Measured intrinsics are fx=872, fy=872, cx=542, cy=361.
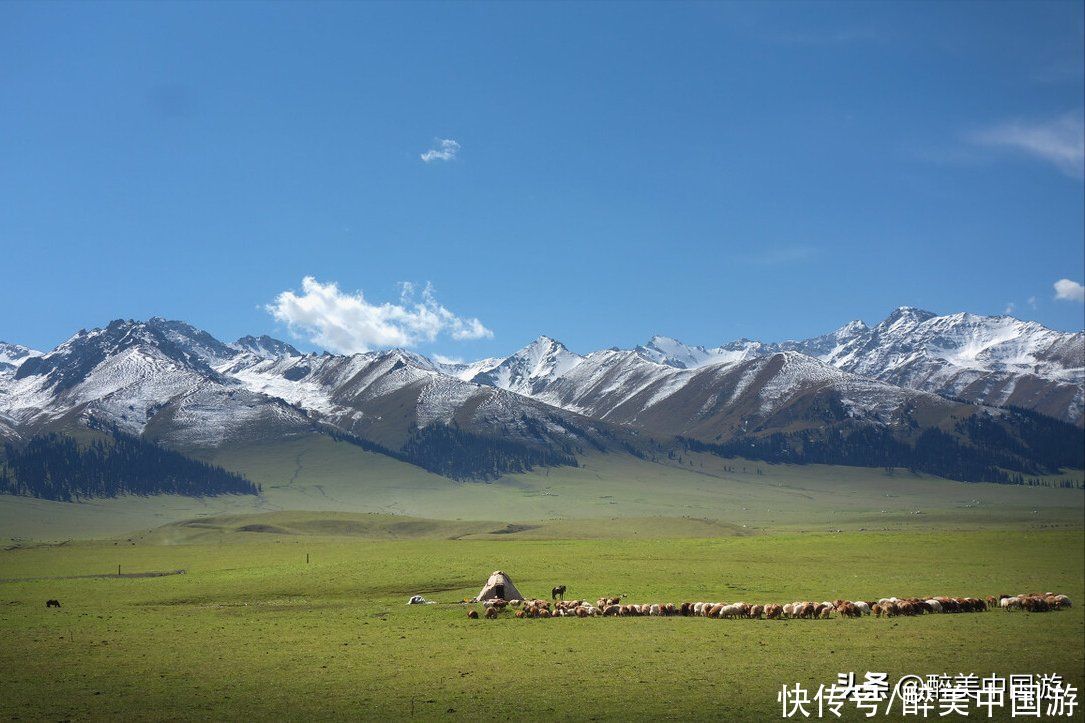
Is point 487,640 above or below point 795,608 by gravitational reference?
below

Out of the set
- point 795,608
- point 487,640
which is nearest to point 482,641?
point 487,640

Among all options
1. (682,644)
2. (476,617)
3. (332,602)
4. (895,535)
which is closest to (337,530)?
(895,535)

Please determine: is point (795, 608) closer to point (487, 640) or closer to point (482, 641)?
point (487, 640)

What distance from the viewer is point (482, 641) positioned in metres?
41.1

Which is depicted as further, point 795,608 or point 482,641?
point 795,608

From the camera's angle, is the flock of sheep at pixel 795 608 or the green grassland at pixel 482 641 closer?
the green grassland at pixel 482 641

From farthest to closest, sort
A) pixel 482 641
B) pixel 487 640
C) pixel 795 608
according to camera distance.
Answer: pixel 795 608 < pixel 487 640 < pixel 482 641

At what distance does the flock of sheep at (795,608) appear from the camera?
154 feet

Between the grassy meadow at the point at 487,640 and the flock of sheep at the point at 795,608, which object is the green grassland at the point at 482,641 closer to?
the grassy meadow at the point at 487,640

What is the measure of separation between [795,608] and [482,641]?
17291 mm

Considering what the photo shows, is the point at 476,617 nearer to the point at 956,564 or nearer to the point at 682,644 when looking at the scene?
the point at 682,644

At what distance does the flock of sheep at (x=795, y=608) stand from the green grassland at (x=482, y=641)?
1.42 metres

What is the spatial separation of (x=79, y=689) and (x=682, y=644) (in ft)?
79.7

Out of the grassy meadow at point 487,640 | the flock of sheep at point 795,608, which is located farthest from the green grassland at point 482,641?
the flock of sheep at point 795,608
